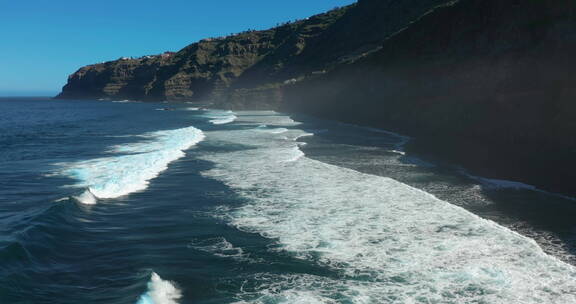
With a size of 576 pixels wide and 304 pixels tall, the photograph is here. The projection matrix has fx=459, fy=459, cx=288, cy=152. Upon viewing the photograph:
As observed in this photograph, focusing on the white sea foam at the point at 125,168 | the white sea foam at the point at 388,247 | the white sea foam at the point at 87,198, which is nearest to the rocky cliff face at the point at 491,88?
the white sea foam at the point at 388,247

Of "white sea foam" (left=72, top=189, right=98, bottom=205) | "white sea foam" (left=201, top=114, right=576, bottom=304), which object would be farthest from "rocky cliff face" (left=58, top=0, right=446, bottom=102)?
"white sea foam" (left=72, top=189, right=98, bottom=205)

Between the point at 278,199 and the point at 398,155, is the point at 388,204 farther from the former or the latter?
the point at 398,155

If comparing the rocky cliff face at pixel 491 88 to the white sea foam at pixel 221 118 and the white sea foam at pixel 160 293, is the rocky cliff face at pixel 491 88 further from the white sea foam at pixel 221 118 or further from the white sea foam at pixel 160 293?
the white sea foam at pixel 221 118

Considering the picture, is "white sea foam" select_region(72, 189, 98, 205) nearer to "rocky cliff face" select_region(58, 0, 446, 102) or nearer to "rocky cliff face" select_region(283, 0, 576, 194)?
"rocky cliff face" select_region(283, 0, 576, 194)

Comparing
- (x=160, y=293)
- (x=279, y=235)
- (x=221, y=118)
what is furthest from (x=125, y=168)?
(x=221, y=118)

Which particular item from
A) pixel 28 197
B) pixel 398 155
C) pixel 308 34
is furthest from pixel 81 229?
pixel 308 34

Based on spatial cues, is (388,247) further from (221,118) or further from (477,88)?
(221,118)
